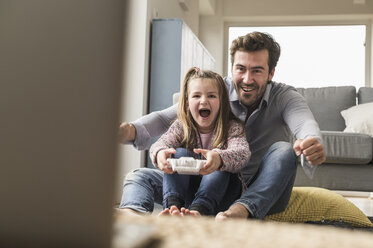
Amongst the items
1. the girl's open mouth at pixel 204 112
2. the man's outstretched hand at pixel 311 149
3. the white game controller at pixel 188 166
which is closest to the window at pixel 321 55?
the girl's open mouth at pixel 204 112

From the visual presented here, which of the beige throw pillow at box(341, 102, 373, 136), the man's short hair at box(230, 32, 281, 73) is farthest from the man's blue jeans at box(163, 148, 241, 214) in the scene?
the beige throw pillow at box(341, 102, 373, 136)

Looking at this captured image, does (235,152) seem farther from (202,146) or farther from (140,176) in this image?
(140,176)

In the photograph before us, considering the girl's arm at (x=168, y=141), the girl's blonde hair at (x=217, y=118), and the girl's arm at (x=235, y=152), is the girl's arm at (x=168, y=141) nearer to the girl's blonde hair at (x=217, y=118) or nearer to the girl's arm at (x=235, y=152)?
the girl's blonde hair at (x=217, y=118)

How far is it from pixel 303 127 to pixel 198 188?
374mm

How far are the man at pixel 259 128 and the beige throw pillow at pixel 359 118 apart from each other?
5.32 feet

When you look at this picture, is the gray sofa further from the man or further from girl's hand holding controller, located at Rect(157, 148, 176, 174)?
girl's hand holding controller, located at Rect(157, 148, 176, 174)

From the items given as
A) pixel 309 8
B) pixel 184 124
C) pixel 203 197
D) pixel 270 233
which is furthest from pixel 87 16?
pixel 309 8

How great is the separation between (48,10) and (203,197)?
3.34 ft

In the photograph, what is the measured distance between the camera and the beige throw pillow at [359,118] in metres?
3.04

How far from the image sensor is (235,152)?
1285mm

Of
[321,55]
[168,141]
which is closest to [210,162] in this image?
[168,141]

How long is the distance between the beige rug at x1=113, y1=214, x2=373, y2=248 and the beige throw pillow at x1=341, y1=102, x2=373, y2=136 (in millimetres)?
2922

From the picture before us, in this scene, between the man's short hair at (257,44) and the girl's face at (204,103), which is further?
the man's short hair at (257,44)

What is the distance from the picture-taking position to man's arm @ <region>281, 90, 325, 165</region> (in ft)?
3.96
